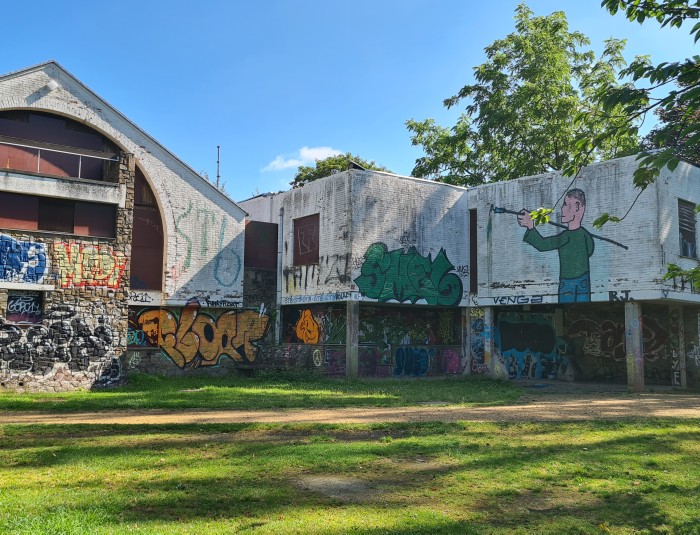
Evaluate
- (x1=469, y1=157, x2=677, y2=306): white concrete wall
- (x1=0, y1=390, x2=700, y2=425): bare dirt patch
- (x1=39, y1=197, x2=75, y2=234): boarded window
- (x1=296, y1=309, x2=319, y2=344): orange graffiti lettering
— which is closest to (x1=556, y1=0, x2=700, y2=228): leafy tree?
(x1=0, y1=390, x2=700, y2=425): bare dirt patch

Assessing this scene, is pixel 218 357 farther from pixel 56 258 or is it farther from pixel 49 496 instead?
pixel 49 496

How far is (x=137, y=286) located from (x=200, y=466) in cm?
1732

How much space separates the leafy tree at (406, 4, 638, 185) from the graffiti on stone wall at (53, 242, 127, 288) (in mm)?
22552

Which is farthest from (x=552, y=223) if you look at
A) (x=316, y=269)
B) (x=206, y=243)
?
(x=206, y=243)

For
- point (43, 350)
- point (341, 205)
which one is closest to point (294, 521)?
point (43, 350)

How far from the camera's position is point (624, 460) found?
376 inches

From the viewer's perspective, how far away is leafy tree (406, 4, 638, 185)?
113 feet

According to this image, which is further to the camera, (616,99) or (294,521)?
(294,521)

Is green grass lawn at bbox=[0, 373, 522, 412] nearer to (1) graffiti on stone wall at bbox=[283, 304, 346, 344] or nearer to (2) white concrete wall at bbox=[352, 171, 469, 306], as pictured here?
(1) graffiti on stone wall at bbox=[283, 304, 346, 344]

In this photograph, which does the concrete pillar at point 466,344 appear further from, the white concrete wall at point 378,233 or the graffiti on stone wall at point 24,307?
the graffiti on stone wall at point 24,307

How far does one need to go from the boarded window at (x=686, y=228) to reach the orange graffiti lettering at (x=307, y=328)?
14143mm

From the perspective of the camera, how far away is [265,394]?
18.4 metres

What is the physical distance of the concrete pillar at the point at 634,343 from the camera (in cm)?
2208

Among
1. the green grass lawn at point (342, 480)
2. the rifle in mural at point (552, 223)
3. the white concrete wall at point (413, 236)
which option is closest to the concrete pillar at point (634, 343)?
the rifle in mural at point (552, 223)
